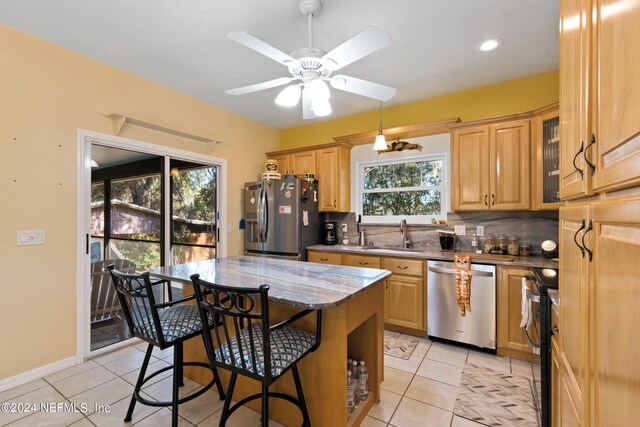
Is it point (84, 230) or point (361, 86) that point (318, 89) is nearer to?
point (361, 86)

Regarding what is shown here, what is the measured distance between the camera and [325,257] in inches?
144

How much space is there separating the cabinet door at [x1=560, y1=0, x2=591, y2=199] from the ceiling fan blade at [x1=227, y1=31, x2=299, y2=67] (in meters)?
1.30

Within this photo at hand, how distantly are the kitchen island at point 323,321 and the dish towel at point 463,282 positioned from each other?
1.15 meters

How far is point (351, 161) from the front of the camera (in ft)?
13.9

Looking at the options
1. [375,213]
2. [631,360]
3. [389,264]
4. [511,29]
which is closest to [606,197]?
[631,360]

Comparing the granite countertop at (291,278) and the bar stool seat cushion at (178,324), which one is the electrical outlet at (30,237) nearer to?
the granite countertop at (291,278)

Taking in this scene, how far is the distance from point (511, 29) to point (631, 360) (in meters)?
2.59

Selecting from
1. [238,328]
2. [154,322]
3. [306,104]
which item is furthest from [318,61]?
[154,322]

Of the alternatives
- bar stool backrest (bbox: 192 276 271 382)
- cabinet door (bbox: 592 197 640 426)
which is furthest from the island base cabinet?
cabinet door (bbox: 592 197 640 426)

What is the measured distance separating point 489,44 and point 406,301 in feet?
8.47

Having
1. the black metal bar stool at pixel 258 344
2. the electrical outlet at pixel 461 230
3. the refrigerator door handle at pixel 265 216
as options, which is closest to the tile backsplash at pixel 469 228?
the electrical outlet at pixel 461 230

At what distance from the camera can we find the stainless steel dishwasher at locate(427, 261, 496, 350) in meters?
2.70

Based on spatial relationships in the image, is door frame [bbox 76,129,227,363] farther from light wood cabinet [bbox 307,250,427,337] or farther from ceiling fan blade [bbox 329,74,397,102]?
light wood cabinet [bbox 307,250,427,337]

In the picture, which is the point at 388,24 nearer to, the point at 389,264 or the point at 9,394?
the point at 389,264
